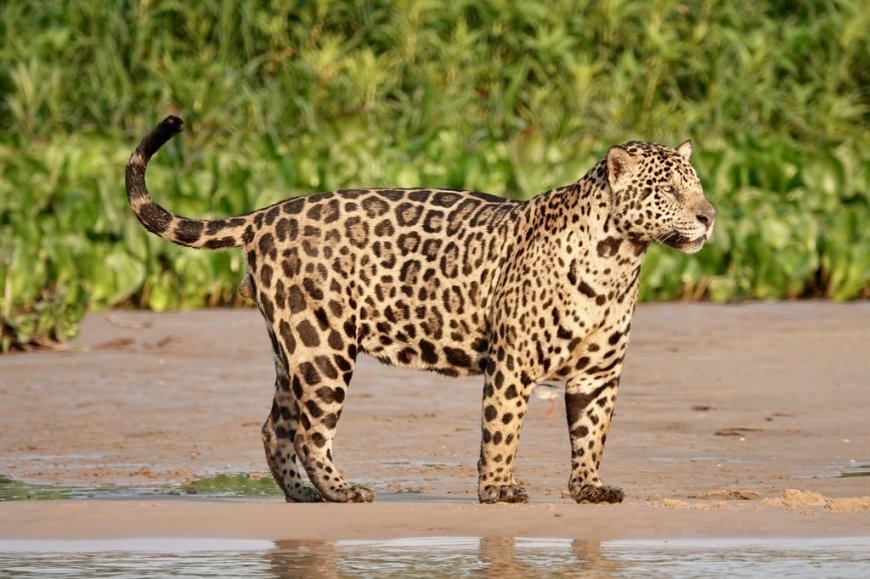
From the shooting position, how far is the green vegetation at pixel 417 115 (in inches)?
577

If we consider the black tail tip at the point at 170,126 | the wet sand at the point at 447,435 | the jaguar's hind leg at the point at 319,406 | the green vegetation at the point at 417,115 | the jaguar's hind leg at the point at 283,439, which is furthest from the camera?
the green vegetation at the point at 417,115

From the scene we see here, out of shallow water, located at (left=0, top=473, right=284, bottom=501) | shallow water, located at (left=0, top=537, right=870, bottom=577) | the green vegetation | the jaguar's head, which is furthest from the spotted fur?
the green vegetation

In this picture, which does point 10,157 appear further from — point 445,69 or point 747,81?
point 747,81

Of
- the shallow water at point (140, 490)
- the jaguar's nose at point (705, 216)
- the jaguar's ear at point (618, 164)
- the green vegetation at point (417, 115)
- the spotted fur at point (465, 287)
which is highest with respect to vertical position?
the green vegetation at point (417, 115)

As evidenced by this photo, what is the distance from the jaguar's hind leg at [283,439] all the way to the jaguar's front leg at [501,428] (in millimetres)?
889

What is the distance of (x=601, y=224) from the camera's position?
7961mm

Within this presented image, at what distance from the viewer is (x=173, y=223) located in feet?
28.2

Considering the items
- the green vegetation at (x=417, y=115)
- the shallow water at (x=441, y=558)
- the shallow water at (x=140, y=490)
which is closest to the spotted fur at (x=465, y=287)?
the shallow water at (x=140, y=490)

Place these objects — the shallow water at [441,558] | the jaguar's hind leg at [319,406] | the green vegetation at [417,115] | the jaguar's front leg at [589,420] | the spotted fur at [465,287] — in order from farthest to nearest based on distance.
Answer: the green vegetation at [417,115]
the jaguar's hind leg at [319,406]
the jaguar's front leg at [589,420]
the spotted fur at [465,287]
the shallow water at [441,558]

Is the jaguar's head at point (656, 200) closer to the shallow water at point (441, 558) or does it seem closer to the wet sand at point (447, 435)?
the wet sand at point (447, 435)

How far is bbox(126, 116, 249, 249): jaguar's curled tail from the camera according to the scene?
Result: 855cm

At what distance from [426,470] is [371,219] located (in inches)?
53.5

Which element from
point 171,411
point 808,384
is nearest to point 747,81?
point 808,384

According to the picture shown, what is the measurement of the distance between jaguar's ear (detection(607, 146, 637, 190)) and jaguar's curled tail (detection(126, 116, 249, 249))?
1.64 meters
